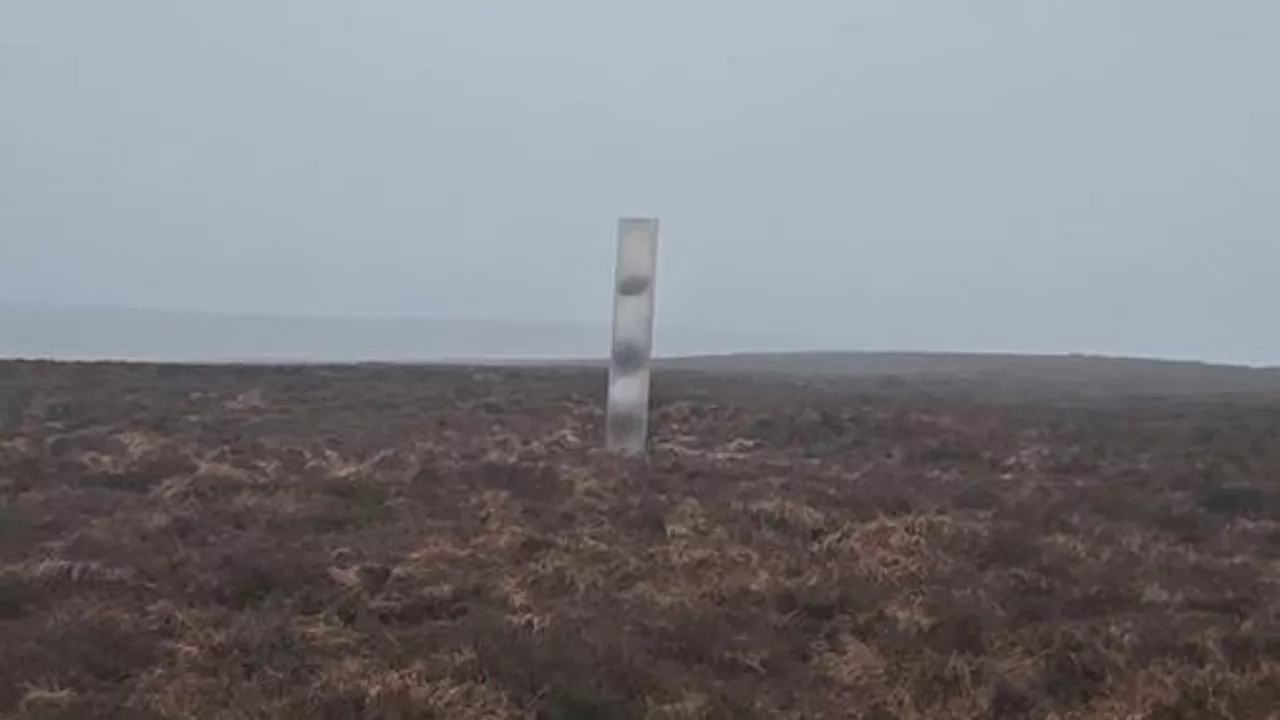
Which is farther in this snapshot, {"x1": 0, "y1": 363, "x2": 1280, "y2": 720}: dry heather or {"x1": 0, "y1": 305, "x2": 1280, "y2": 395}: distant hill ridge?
{"x1": 0, "y1": 305, "x2": 1280, "y2": 395}: distant hill ridge

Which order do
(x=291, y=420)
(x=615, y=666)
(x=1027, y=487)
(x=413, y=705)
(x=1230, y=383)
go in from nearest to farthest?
(x=413, y=705), (x=615, y=666), (x=1027, y=487), (x=291, y=420), (x=1230, y=383)

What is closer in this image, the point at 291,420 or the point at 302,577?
the point at 302,577

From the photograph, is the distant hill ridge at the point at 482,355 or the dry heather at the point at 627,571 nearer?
the dry heather at the point at 627,571

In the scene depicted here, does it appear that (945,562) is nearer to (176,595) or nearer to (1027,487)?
(1027,487)

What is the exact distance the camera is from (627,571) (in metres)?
9.84

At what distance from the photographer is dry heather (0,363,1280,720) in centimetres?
694

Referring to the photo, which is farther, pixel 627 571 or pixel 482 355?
pixel 482 355

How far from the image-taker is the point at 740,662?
7.55 m

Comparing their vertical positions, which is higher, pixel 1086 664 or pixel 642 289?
pixel 642 289

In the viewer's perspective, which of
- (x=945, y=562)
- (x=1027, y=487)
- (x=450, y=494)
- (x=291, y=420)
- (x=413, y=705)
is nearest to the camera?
(x=413, y=705)

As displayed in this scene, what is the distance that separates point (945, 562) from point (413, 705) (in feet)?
16.5

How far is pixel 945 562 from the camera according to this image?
10.3 m

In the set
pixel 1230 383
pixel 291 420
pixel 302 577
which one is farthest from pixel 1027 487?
pixel 1230 383

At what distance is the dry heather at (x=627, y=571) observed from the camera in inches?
273
